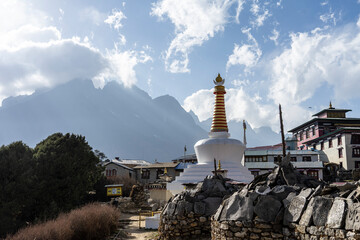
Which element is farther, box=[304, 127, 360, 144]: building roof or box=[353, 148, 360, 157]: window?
box=[304, 127, 360, 144]: building roof

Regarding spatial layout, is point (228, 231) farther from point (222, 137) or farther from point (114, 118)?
point (114, 118)

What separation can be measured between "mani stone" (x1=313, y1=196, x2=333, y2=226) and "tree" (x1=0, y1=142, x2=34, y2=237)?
15103 millimetres

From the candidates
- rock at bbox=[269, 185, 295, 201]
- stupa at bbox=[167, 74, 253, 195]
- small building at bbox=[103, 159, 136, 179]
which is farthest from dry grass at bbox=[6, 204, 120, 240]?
small building at bbox=[103, 159, 136, 179]

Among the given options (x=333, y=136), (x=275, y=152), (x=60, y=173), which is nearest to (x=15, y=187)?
(x=60, y=173)

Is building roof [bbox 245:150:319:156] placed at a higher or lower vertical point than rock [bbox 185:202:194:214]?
higher

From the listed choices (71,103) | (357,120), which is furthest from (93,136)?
(357,120)

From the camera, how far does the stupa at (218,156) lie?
2383 centimetres

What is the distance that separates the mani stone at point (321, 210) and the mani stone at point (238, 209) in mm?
1758

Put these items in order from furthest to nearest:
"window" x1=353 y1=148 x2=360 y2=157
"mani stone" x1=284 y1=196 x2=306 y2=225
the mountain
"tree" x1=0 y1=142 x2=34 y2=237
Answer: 1. the mountain
2. "window" x1=353 y1=148 x2=360 y2=157
3. "tree" x1=0 y1=142 x2=34 y2=237
4. "mani stone" x1=284 y1=196 x2=306 y2=225

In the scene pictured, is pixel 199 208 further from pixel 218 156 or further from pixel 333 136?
pixel 333 136

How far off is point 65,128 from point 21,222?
16306cm

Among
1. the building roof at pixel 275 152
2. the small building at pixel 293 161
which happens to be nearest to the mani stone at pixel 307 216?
the small building at pixel 293 161

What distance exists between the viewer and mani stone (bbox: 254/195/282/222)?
7.52m

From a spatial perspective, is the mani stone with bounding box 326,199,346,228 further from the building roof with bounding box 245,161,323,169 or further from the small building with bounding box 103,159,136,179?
the small building with bounding box 103,159,136,179
